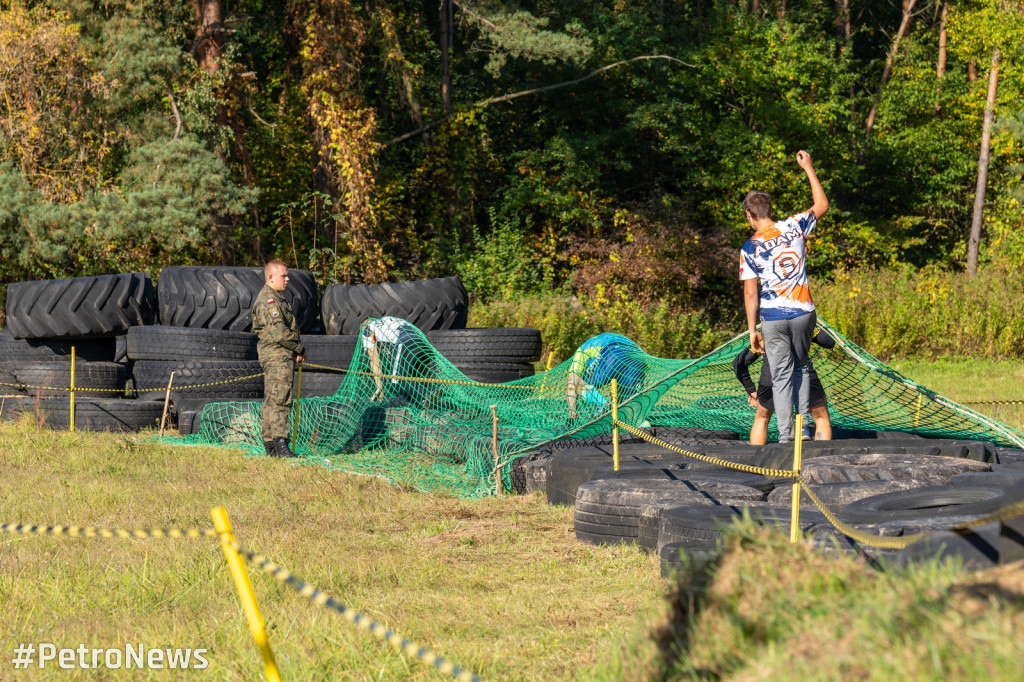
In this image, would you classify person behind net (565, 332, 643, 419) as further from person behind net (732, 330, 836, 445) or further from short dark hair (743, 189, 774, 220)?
short dark hair (743, 189, 774, 220)

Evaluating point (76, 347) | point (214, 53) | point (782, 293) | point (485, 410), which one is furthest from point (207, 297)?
point (214, 53)

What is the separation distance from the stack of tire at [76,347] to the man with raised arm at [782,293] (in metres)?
7.12

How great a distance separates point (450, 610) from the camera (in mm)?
4570

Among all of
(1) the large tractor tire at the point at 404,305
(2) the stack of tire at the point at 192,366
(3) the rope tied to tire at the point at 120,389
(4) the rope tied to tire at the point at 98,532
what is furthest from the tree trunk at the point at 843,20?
(4) the rope tied to tire at the point at 98,532

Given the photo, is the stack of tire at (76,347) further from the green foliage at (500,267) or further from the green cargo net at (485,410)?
the green foliage at (500,267)

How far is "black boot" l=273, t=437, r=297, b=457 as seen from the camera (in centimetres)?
978

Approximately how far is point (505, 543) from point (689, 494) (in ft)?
3.62

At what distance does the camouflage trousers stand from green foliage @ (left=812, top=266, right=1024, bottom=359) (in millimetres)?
13144

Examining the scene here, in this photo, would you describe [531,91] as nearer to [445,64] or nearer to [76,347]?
[445,64]

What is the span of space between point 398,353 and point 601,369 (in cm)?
218

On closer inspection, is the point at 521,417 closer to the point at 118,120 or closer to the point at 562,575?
the point at 562,575

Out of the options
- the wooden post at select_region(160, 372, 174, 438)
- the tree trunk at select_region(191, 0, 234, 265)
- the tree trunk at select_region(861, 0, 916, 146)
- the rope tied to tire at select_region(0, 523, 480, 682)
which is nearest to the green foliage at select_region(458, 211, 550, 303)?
the tree trunk at select_region(191, 0, 234, 265)

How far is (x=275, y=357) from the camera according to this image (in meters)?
9.92

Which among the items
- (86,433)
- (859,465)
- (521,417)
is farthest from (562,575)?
(86,433)
